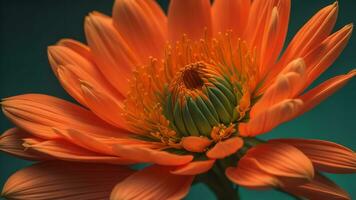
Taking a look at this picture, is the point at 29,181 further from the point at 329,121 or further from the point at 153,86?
the point at 329,121

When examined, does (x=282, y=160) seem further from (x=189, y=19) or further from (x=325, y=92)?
(x=189, y=19)

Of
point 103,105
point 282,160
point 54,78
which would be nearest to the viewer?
point 282,160

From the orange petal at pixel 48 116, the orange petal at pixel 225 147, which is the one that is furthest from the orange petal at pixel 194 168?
the orange petal at pixel 48 116

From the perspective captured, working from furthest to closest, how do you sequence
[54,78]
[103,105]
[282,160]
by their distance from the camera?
[54,78]
[103,105]
[282,160]

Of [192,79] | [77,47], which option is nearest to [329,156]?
[192,79]

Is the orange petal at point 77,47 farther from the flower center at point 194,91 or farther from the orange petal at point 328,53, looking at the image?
the orange petal at point 328,53
